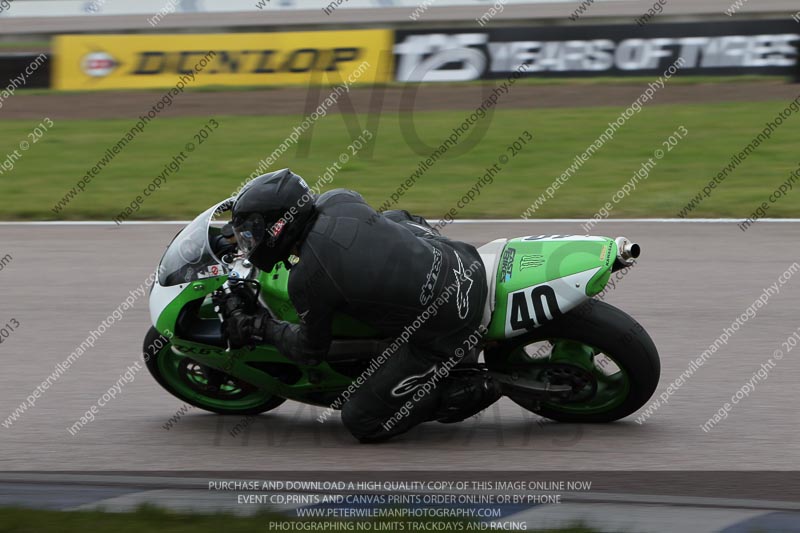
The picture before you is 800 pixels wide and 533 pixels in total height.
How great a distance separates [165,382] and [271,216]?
1.36m

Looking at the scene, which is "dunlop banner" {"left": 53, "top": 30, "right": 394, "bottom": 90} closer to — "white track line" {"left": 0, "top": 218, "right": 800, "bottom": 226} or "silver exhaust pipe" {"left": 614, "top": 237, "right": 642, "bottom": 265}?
"white track line" {"left": 0, "top": 218, "right": 800, "bottom": 226}

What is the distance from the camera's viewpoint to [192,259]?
5242mm

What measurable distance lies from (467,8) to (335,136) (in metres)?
12.7

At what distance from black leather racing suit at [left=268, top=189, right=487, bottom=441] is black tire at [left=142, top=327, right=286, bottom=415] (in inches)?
26.4

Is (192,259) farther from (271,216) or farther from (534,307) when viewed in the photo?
(534,307)

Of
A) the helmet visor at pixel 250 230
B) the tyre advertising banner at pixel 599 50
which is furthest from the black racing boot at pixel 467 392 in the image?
the tyre advertising banner at pixel 599 50

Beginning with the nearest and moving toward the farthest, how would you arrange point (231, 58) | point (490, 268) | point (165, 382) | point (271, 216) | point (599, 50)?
1. point (271, 216)
2. point (490, 268)
3. point (165, 382)
4. point (599, 50)
5. point (231, 58)

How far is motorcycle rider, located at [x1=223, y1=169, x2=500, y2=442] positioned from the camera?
15.9 feet

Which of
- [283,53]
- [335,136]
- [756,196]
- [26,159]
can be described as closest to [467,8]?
[283,53]

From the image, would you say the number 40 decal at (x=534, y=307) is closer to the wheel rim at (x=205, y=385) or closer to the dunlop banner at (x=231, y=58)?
the wheel rim at (x=205, y=385)

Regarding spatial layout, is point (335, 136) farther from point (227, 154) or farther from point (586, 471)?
point (586, 471)

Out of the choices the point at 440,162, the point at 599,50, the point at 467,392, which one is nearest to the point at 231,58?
the point at 599,50

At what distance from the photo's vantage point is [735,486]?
15.6 feet

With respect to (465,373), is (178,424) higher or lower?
lower
